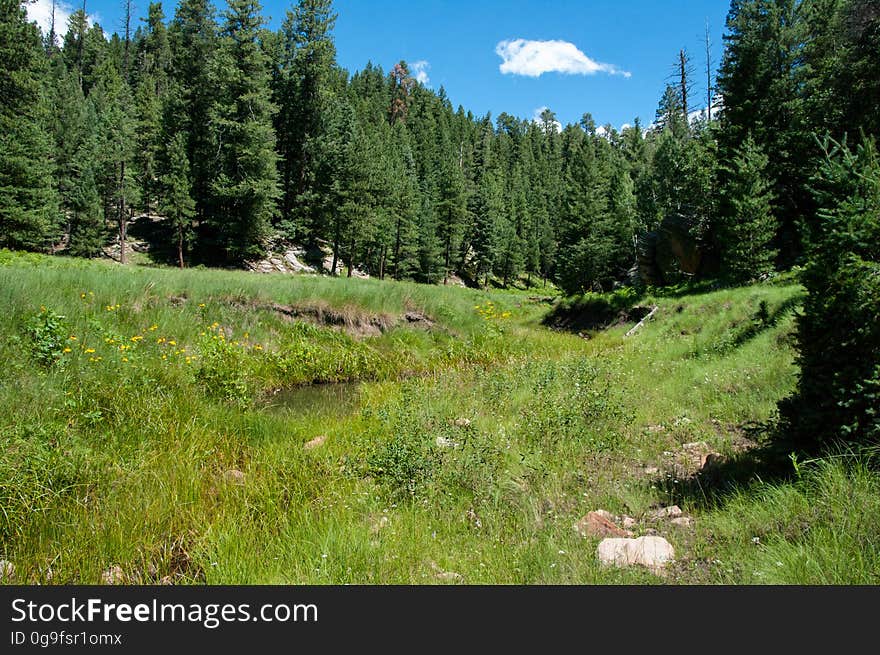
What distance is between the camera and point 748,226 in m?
17.7

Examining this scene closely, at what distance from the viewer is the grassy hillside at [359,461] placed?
10.8ft

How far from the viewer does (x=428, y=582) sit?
10.3 ft

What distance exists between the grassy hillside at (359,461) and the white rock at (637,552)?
11 centimetres

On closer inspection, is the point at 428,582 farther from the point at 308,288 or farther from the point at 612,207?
the point at 612,207

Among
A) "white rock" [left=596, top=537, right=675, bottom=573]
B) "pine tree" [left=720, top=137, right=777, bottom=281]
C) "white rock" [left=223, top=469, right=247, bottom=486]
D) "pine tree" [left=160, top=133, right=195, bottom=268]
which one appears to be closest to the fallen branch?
"pine tree" [left=720, top=137, right=777, bottom=281]

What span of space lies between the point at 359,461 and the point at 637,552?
123 inches

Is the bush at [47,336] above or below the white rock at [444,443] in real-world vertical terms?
above

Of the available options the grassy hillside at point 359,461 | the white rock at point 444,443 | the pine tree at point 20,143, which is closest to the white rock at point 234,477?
the grassy hillside at point 359,461

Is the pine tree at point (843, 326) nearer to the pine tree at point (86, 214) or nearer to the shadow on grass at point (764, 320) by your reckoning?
the shadow on grass at point (764, 320)

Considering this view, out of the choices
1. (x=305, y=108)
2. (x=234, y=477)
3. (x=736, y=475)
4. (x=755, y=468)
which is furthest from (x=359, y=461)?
(x=305, y=108)

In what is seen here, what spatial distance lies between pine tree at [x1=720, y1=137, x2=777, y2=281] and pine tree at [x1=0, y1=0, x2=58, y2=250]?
136 feet

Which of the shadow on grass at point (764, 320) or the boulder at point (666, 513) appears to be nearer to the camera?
the boulder at point (666, 513)

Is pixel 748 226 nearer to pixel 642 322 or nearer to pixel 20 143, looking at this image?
pixel 642 322
